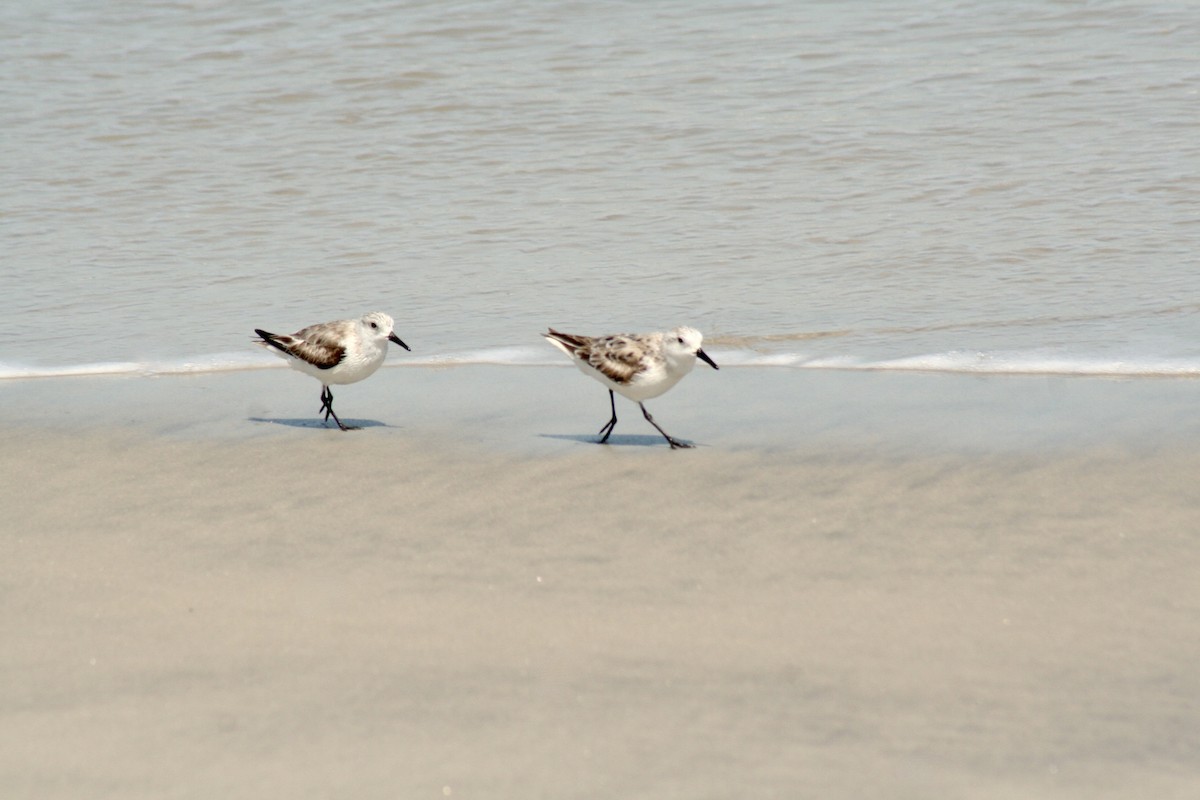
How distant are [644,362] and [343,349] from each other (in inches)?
65.2

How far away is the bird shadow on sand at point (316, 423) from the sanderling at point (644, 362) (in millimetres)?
1175

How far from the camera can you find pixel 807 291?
9312mm

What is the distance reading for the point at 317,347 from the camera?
24.9 feet

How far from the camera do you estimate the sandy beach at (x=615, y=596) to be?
3914 millimetres

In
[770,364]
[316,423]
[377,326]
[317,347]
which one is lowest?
[316,423]

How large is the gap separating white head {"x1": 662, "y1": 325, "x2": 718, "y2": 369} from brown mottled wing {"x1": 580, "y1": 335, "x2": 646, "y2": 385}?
0.42 feet

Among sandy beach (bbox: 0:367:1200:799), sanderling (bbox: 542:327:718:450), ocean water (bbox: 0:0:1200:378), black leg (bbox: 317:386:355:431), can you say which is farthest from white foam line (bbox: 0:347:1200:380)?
sanderling (bbox: 542:327:718:450)

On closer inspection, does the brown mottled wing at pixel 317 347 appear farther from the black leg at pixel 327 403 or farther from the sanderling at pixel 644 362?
the sanderling at pixel 644 362

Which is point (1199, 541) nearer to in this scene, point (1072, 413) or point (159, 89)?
point (1072, 413)

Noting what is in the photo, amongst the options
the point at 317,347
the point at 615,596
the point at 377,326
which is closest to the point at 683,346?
the point at 377,326

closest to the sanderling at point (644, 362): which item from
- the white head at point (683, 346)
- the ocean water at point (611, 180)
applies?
the white head at point (683, 346)

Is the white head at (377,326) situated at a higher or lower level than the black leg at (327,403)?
higher

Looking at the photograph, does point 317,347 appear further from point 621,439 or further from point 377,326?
→ point 621,439

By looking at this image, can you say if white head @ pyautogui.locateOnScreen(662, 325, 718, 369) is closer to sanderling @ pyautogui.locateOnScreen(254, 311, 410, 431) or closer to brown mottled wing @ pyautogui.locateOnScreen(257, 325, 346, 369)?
sanderling @ pyautogui.locateOnScreen(254, 311, 410, 431)
